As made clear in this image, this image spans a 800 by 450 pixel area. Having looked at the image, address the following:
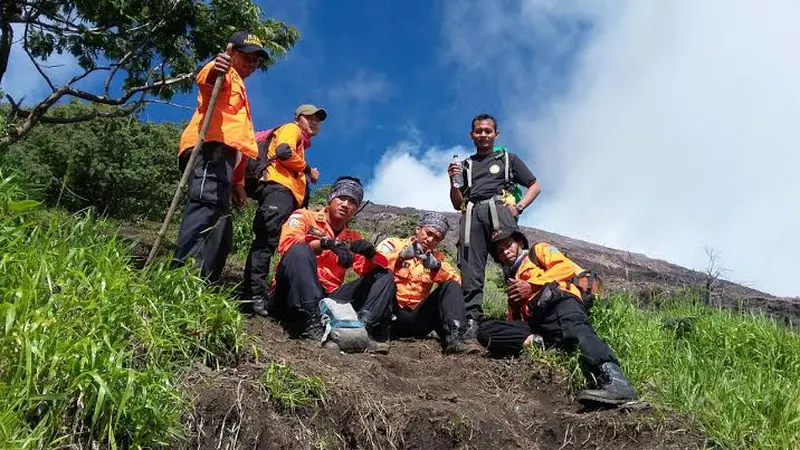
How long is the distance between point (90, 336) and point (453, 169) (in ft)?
13.0

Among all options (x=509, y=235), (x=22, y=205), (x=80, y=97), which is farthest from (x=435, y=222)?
(x=80, y=97)

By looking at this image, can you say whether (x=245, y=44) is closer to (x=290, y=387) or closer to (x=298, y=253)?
(x=298, y=253)

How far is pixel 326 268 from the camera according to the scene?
5402 mm

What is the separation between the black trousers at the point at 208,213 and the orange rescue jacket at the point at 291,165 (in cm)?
80

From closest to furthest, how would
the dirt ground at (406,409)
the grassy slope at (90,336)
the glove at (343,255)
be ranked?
the grassy slope at (90,336)
the dirt ground at (406,409)
the glove at (343,255)

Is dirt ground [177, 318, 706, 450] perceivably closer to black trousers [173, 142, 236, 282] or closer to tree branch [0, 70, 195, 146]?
black trousers [173, 142, 236, 282]

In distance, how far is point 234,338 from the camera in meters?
3.76

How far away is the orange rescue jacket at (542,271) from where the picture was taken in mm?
5395

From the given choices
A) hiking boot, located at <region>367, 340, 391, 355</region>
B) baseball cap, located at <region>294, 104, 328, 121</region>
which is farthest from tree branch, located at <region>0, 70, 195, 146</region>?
hiking boot, located at <region>367, 340, 391, 355</region>

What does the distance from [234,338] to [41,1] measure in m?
6.45

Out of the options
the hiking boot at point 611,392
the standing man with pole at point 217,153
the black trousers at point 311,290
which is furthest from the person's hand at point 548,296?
the standing man with pole at point 217,153

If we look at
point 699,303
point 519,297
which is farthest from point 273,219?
point 699,303

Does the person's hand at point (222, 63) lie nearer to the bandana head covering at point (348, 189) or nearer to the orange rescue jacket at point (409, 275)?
the bandana head covering at point (348, 189)

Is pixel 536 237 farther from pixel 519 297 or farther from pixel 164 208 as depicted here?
pixel 519 297
